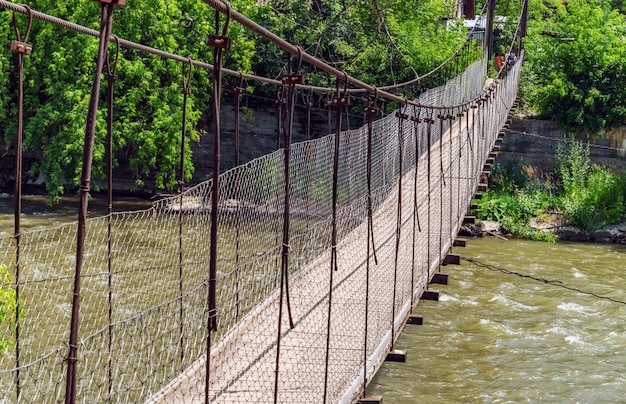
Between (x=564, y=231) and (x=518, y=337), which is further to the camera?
(x=564, y=231)

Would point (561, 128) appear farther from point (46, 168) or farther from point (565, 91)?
point (46, 168)

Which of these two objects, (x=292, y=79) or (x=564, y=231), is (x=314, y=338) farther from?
(x=564, y=231)

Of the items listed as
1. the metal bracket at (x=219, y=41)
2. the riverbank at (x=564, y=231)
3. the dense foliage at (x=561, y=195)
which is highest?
the metal bracket at (x=219, y=41)

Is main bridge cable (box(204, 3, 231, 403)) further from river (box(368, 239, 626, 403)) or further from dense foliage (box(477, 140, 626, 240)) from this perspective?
dense foliage (box(477, 140, 626, 240))

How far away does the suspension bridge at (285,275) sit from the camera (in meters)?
3.87

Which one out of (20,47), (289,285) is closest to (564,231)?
(289,285)

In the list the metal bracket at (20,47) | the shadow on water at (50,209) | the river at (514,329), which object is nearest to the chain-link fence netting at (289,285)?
the metal bracket at (20,47)

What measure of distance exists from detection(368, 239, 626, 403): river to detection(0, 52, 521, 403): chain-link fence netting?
6.33ft

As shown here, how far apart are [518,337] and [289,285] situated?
6614 mm

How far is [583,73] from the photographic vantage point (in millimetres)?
19141

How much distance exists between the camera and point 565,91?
61.6 feet

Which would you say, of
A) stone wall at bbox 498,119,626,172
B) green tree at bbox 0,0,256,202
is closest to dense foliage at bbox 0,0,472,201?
green tree at bbox 0,0,256,202

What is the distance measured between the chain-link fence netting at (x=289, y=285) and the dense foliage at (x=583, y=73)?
544 cm

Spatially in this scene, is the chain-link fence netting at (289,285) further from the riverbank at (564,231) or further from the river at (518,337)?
the riverbank at (564,231)
